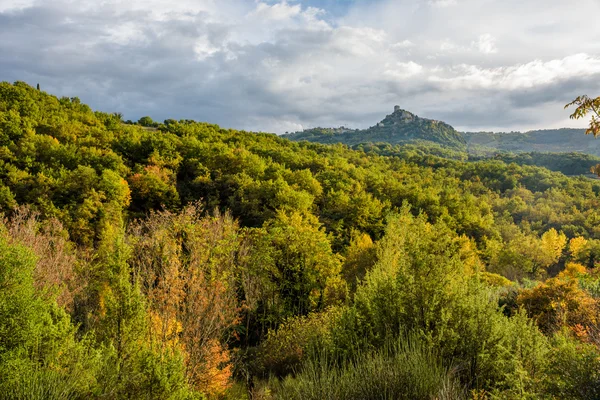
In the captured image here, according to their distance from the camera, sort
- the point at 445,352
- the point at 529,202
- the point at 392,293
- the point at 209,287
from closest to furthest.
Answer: the point at 445,352 < the point at 392,293 < the point at 209,287 < the point at 529,202

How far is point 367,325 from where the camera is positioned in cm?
865

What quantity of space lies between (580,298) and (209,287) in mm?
17255

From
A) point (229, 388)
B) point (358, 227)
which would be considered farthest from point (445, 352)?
point (358, 227)

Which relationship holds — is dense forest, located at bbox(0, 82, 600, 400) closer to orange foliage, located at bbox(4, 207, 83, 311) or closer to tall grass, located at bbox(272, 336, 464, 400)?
tall grass, located at bbox(272, 336, 464, 400)

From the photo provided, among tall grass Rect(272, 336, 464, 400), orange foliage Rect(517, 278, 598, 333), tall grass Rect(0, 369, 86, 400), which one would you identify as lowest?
orange foliage Rect(517, 278, 598, 333)

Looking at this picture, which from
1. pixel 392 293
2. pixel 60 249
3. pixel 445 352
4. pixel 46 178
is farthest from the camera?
pixel 46 178

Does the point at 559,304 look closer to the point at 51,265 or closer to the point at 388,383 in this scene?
the point at 388,383

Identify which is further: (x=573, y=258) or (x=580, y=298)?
(x=573, y=258)

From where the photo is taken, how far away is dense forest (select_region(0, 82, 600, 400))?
6.83 m

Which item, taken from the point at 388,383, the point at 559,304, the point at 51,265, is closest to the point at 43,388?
the point at 388,383

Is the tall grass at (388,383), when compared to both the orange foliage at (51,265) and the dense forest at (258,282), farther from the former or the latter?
the orange foliage at (51,265)

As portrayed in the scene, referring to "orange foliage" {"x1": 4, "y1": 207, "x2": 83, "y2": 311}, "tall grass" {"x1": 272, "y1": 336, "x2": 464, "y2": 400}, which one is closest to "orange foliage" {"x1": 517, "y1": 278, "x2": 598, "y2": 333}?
"tall grass" {"x1": 272, "y1": 336, "x2": 464, "y2": 400}

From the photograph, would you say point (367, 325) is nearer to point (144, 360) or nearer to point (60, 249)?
point (144, 360)

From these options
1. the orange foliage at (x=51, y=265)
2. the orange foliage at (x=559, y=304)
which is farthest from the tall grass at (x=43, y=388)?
the orange foliage at (x=559, y=304)
